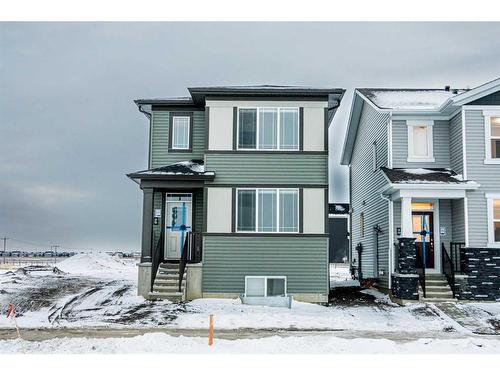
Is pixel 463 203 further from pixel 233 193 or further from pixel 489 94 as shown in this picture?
pixel 233 193

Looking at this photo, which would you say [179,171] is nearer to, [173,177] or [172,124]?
[173,177]

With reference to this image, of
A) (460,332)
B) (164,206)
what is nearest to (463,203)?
(460,332)

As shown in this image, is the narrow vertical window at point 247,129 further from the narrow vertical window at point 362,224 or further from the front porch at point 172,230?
the narrow vertical window at point 362,224

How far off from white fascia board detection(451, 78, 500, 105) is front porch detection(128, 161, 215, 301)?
7.96 m

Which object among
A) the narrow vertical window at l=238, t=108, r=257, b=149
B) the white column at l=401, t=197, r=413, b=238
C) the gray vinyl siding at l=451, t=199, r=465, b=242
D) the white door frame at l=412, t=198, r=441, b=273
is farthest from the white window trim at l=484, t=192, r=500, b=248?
the narrow vertical window at l=238, t=108, r=257, b=149

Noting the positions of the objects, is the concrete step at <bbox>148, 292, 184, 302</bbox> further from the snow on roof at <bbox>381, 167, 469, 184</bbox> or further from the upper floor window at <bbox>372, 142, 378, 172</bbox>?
the upper floor window at <bbox>372, 142, 378, 172</bbox>

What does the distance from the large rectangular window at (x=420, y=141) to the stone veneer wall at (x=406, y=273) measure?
10.4 feet

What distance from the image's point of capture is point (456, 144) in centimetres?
1839

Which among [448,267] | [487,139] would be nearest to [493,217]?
[448,267]

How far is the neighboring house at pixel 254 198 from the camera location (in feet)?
57.5

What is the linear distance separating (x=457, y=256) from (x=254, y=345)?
914 cm

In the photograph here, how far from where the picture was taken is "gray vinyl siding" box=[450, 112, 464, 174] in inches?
711

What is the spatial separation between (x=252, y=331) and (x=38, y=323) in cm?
549

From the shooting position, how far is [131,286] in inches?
803
